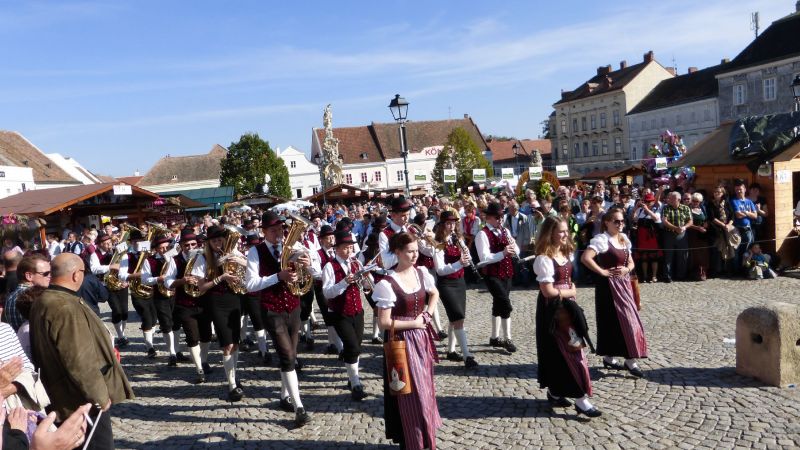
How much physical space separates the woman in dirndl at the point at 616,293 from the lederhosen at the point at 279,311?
3147mm

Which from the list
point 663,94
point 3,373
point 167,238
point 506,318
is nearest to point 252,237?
point 167,238

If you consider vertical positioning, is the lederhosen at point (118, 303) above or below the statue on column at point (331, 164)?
below

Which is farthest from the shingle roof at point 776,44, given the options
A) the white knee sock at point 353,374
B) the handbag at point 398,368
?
the handbag at point 398,368

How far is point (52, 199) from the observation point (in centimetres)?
2339

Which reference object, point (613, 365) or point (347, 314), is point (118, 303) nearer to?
point (347, 314)

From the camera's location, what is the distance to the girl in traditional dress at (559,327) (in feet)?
18.3

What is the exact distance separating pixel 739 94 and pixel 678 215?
40.2 m

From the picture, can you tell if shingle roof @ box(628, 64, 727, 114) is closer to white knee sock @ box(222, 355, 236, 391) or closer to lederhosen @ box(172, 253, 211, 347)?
lederhosen @ box(172, 253, 211, 347)

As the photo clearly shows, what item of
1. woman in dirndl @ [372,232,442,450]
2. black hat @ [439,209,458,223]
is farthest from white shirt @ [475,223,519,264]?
woman in dirndl @ [372,232,442,450]

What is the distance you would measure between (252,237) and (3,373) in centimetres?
510

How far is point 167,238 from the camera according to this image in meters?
8.66

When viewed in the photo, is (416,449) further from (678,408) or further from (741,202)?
(741,202)

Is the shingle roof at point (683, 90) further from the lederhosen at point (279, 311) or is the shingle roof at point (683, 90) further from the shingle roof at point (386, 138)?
the lederhosen at point (279, 311)

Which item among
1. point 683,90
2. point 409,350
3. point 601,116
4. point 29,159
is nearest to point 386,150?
point 601,116
